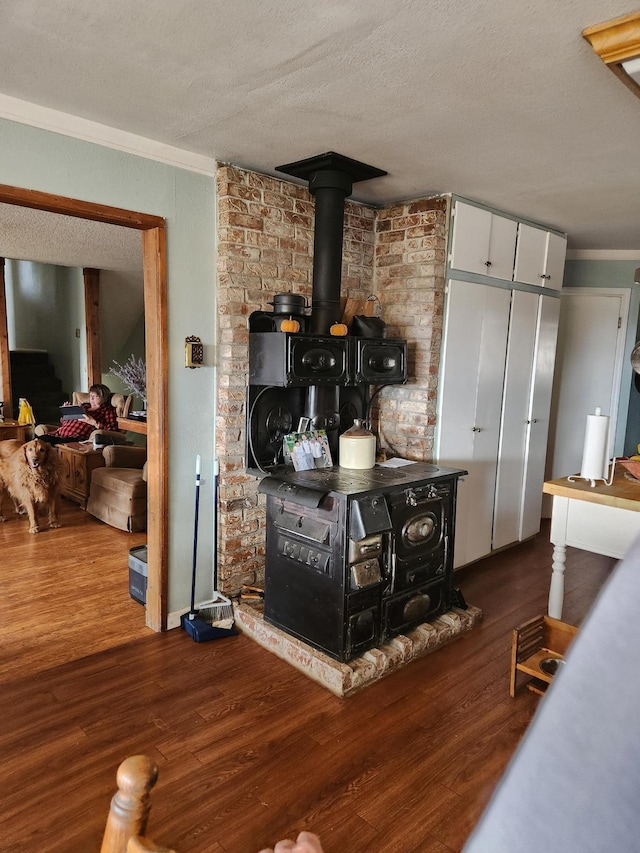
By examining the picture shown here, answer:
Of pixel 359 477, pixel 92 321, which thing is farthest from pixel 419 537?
pixel 92 321

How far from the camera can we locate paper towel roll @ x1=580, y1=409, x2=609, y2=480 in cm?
265

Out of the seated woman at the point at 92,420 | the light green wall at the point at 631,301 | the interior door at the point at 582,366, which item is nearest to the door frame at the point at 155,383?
the seated woman at the point at 92,420

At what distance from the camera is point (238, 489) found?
10.9ft

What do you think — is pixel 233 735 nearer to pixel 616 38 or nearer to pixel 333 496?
pixel 333 496

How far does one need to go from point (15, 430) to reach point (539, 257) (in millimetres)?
5578

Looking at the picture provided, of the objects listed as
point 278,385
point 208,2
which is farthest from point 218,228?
point 208,2

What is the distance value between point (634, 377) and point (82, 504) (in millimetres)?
5209

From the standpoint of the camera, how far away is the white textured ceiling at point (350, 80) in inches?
68.3

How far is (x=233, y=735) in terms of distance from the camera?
2348 mm

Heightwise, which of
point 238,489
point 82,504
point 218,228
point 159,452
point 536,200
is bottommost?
point 82,504

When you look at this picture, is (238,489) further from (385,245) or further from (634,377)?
(634,377)

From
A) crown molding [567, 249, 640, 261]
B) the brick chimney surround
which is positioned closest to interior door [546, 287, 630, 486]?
crown molding [567, 249, 640, 261]

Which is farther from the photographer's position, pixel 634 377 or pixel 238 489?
pixel 634 377

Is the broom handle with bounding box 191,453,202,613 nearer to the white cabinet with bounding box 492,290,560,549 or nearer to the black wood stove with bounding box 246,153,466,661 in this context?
the black wood stove with bounding box 246,153,466,661
